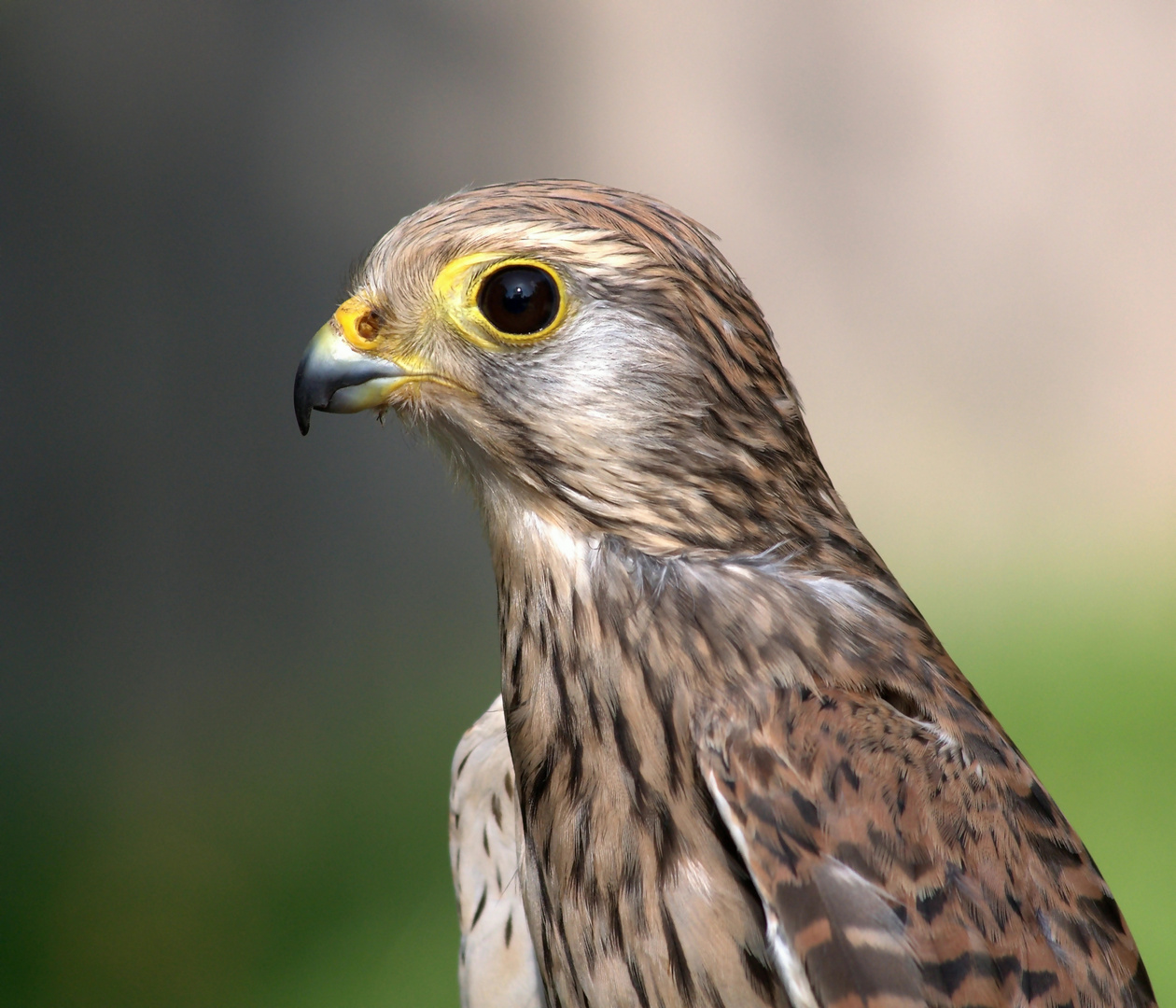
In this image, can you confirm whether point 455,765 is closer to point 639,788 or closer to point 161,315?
point 639,788

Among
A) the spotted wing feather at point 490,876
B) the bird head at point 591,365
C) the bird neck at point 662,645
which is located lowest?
the spotted wing feather at point 490,876

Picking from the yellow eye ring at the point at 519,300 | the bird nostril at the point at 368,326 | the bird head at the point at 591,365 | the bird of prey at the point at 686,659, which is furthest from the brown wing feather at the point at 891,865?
the bird nostril at the point at 368,326

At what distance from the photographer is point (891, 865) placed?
1.20 m

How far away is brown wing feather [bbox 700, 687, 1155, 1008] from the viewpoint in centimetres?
117

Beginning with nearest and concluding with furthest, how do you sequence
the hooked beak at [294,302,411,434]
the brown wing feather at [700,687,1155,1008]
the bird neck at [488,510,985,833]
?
the brown wing feather at [700,687,1155,1008] → the bird neck at [488,510,985,833] → the hooked beak at [294,302,411,434]

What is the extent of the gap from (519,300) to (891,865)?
2.41ft

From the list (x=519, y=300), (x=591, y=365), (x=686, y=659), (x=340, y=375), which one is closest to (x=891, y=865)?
(x=686, y=659)

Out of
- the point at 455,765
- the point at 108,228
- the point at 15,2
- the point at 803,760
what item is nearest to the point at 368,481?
the point at 108,228

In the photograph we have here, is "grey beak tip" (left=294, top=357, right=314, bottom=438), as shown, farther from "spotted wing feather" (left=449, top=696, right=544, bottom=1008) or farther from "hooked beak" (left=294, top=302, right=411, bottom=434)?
"spotted wing feather" (left=449, top=696, right=544, bottom=1008)

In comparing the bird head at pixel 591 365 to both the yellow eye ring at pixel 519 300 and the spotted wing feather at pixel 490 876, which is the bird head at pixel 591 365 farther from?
the spotted wing feather at pixel 490 876

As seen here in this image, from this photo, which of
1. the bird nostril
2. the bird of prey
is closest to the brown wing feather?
the bird of prey

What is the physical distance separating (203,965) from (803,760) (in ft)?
9.03

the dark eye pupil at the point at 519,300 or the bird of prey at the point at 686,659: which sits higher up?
the dark eye pupil at the point at 519,300

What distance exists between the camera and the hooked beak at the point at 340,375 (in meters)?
1.46
